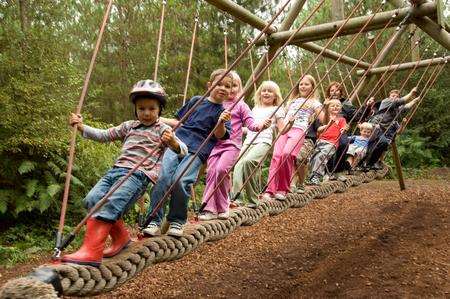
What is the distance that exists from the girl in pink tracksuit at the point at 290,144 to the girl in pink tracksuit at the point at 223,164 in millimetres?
461

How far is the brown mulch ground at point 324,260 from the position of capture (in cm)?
439

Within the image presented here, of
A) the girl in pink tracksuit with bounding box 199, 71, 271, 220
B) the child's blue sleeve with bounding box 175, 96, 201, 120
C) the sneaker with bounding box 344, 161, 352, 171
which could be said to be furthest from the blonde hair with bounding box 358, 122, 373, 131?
the child's blue sleeve with bounding box 175, 96, 201, 120

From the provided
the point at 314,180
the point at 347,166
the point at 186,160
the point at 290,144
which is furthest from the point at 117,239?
the point at 347,166

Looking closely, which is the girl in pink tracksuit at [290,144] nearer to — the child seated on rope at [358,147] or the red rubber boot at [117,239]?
the child seated on rope at [358,147]

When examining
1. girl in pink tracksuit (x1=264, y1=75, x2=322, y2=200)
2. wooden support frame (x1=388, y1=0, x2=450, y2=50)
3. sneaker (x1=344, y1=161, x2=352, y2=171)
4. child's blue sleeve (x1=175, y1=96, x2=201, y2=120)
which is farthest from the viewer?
sneaker (x1=344, y1=161, x2=352, y2=171)

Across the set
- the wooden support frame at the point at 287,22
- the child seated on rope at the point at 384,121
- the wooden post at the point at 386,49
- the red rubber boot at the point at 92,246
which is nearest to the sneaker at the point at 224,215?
the red rubber boot at the point at 92,246

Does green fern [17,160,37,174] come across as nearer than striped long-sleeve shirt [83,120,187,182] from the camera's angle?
No

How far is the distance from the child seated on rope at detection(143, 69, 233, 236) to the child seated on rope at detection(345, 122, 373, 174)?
128 inches

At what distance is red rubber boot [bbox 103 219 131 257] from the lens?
223 cm

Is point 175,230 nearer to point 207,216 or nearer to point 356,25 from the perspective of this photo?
point 207,216

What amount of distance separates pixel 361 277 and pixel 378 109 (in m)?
2.64

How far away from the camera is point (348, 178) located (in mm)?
5277

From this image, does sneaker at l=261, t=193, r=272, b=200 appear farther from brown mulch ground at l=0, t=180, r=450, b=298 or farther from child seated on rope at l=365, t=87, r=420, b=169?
child seated on rope at l=365, t=87, r=420, b=169

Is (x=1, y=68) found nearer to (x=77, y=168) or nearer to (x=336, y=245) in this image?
(x=77, y=168)
